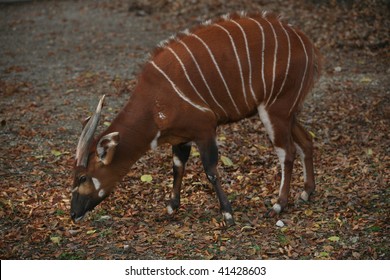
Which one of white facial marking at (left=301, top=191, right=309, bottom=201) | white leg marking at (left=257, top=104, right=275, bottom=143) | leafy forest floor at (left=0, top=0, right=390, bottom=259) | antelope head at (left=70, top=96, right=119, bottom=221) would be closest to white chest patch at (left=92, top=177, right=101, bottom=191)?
antelope head at (left=70, top=96, right=119, bottom=221)

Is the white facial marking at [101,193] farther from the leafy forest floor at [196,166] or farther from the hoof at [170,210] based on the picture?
the hoof at [170,210]

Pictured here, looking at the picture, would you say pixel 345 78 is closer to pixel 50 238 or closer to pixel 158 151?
pixel 158 151

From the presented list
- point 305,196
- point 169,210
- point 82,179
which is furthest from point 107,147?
point 305,196

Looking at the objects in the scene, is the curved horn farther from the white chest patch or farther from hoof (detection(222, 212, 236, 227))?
hoof (detection(222, 212, 236, 227))

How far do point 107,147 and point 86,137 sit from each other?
0.21 m

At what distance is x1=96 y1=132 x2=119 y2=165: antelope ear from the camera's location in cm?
542

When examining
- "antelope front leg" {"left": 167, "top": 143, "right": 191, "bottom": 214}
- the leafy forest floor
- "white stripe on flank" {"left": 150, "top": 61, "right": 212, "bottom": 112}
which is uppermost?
"white stripe on flank" {"left": 150, "top": 61, "right": 212, "bottom": 112}

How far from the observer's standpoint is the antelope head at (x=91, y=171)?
5426mm

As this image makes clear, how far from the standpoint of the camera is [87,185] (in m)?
5.57

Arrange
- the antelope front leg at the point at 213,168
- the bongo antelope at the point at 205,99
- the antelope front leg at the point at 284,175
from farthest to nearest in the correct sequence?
the antelope front leg at the point at 284,175, the antelope front leg at the point at 213,168, the bongo antelope at the point at 205,99

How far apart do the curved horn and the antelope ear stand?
0.33 ft

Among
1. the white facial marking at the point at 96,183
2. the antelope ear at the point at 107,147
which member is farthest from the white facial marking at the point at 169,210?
the antelope ear at the point at 107,147

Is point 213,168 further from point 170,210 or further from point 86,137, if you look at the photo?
point 86,137

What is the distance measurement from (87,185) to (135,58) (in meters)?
6.41
